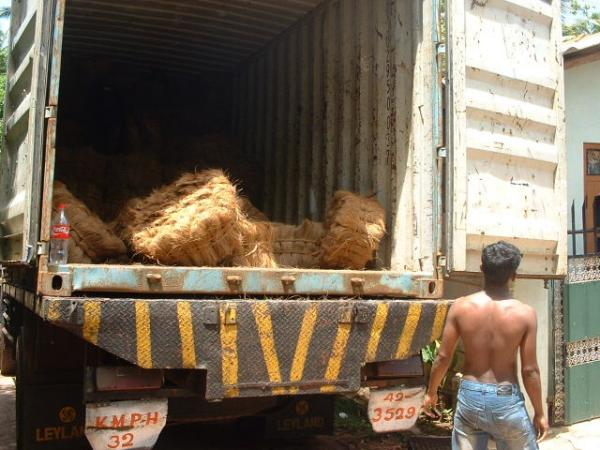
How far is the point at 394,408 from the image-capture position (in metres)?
3.59

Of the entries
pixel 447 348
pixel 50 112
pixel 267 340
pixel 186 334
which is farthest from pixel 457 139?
pixel 50 112

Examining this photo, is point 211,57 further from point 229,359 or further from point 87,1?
point 229,359

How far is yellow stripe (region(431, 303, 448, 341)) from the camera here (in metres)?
3.65

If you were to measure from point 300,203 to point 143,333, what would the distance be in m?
2.58

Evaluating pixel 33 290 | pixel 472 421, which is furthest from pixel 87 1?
pixel 472 421

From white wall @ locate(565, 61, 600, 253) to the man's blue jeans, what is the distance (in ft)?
20.4

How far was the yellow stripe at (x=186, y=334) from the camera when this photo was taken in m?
3.04

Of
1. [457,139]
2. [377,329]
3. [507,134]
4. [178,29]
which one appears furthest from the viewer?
[178,29]

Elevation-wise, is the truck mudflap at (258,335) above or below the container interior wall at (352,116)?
below

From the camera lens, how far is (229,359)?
313cm

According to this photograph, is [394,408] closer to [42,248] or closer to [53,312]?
[53,312]

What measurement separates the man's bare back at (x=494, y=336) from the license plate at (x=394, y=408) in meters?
0.80

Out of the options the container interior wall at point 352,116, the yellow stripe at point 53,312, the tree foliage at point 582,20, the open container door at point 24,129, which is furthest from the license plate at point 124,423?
the tree foliage at point 582,20

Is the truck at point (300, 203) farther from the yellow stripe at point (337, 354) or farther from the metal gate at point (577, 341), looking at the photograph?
the metal gate at point (577, 341)
